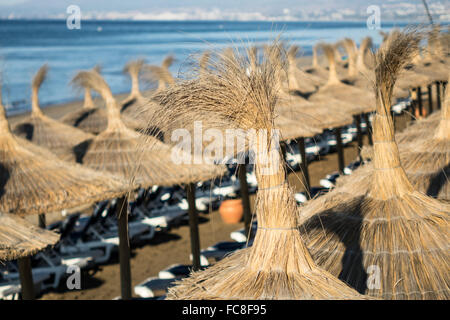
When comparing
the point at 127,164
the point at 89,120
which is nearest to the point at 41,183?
the point at 127,164

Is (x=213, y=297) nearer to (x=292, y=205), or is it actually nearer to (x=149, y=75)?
(x=292, y=205)

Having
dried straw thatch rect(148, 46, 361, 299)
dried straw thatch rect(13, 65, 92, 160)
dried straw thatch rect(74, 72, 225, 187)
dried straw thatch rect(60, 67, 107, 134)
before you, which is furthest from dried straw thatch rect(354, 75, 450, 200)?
dried straw thatch rect(60, 67, 107, 134)

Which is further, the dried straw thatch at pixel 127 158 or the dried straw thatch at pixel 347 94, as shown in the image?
the dried straw thatch at pixel 347 94

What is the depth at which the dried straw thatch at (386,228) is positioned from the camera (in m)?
2.25

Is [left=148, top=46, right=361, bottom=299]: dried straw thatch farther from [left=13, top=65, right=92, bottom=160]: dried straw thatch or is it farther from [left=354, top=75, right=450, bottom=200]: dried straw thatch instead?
[left=13, top=65, right=92, bottom=160]: dried straw thatch

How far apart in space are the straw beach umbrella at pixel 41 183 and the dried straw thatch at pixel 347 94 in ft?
19.8

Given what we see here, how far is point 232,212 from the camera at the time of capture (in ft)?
27.5

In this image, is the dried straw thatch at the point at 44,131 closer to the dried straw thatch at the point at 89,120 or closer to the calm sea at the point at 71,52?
the calm sea at the point at 71,52

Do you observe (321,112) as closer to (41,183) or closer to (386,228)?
(41,183)

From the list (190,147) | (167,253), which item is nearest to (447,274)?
(190,147)

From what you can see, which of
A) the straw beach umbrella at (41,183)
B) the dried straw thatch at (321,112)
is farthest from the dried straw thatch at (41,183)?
the dried straw thatch at (321,112)

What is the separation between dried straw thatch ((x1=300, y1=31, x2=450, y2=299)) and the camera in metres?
2.25
